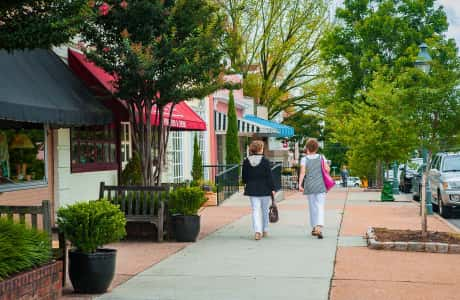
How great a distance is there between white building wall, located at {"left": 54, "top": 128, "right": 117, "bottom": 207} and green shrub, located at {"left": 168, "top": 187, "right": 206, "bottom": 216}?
2.40 metres

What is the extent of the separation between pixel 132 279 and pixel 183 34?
5.73m

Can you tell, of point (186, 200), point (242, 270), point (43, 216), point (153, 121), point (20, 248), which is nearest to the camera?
point (20, 248)

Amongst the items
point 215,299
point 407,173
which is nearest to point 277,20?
point 407,173

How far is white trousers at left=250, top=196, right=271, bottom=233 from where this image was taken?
1211 cm

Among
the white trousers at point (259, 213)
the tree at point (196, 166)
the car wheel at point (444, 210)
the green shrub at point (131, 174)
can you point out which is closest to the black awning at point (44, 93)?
the white trousers at point (259, 213)

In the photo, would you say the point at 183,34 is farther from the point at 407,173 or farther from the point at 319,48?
the point at 319,48

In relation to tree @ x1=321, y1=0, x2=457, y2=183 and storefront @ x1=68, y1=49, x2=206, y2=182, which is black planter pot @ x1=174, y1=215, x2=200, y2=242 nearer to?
storefront @ x1=68, y1=49, x2=206, y2=182

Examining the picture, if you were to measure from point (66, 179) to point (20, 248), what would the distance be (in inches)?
273

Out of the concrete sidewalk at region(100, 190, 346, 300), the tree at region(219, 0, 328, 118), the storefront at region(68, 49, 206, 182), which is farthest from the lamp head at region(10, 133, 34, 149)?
the tree at region(219, 0, 328, 118)

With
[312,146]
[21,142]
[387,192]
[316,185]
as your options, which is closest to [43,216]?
[21,142]

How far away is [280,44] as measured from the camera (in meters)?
41.6

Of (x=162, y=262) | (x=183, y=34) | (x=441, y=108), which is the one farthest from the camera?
(x=183, y=34)

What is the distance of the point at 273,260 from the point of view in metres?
9.89

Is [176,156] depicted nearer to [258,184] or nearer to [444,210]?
[444,210]
